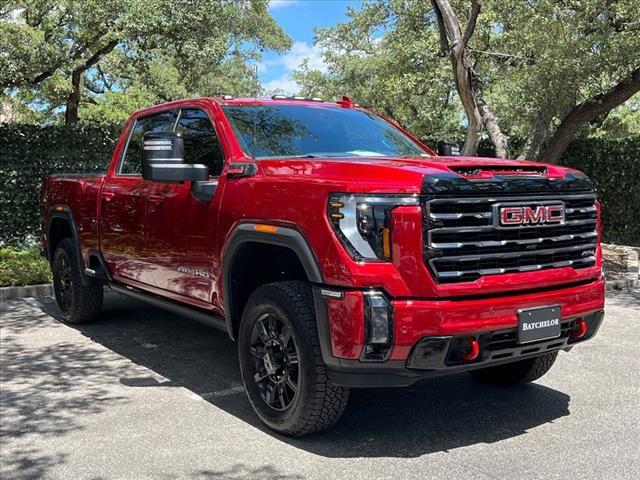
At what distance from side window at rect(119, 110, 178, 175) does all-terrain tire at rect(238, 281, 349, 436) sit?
2277 mm

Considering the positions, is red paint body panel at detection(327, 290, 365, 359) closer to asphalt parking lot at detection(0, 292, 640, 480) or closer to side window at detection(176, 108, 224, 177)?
asphalt parking lot at detection(0, 292, 640, 480)

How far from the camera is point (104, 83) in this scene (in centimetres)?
2916

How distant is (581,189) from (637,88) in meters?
8.57

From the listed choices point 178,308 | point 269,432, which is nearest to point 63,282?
point 178,308

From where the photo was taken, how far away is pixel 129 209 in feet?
18.8

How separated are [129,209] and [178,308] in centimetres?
103

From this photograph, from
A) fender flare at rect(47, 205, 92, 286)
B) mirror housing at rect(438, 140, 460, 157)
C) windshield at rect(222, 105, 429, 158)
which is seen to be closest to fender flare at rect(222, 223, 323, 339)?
windshield at rect(222, 105, 429, 158)

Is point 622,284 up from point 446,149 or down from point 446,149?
down

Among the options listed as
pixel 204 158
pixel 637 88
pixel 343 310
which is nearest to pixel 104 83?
pixel 637 88

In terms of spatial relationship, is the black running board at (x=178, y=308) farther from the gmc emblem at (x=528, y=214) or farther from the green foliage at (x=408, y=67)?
the green foliage at (x=408, y=67)

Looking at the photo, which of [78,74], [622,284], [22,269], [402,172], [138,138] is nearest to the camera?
[402,172]

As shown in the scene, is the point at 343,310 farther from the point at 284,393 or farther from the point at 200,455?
the point at 200,455

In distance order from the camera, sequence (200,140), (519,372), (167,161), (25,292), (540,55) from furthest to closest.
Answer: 1. (540,55)
2. (25,292)
3. (200,140)
4. (519,372)
5. (167,161)

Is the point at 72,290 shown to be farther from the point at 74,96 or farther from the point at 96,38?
the point at 74,96
